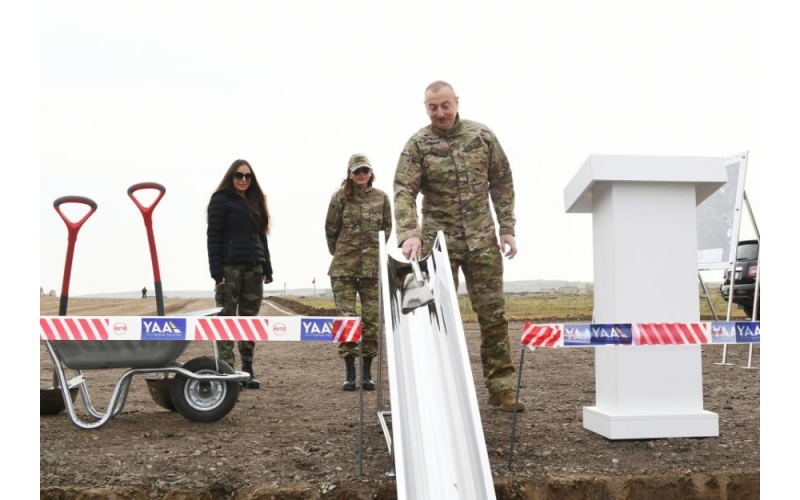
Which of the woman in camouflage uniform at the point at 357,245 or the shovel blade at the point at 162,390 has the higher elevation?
the woman in camouflage uniform at the point at 357,245

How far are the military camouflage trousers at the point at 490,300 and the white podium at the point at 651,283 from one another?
77 cm

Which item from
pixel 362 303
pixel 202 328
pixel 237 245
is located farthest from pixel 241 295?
pixel 202 328

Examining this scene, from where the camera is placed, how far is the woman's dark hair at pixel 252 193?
6250mm

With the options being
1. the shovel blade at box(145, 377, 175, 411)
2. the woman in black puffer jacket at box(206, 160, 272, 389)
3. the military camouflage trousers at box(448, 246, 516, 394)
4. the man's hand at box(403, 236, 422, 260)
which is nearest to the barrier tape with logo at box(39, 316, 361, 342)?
the man's hand at box(403, 236, 422, 260)

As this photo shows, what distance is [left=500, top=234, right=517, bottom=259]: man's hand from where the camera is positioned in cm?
500

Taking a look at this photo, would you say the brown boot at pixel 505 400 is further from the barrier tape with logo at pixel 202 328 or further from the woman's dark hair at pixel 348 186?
the woman's dark hair at pixel 348 186

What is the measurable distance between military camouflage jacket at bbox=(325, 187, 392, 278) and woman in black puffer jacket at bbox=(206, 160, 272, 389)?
0.63m

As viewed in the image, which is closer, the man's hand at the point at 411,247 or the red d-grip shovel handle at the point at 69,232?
the man's hand at the point at 411,247

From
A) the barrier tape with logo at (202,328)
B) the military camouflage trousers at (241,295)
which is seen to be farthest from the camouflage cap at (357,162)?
the barrier tape with logo at (202,328)

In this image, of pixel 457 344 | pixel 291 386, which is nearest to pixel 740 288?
pixel 291 386

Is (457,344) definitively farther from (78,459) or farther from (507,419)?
(78,459)

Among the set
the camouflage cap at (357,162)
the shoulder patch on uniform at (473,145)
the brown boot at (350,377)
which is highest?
the camouflage cap at (357,162)

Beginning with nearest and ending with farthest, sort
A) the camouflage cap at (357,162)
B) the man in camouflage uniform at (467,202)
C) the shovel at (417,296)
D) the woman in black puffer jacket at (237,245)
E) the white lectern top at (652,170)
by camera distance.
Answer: the shovel at (417,296) < the white lectern top at (652,170) < the man in camouflage uniform at (467,202) < the woman in black puffer jacket at (237,245) < the camouflage cap at (357,162)

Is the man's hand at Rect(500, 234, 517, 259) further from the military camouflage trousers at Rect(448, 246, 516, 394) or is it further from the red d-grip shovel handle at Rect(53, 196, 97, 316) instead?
the red d-grip shovel handle at Rect(53, 196, 97, 316)
